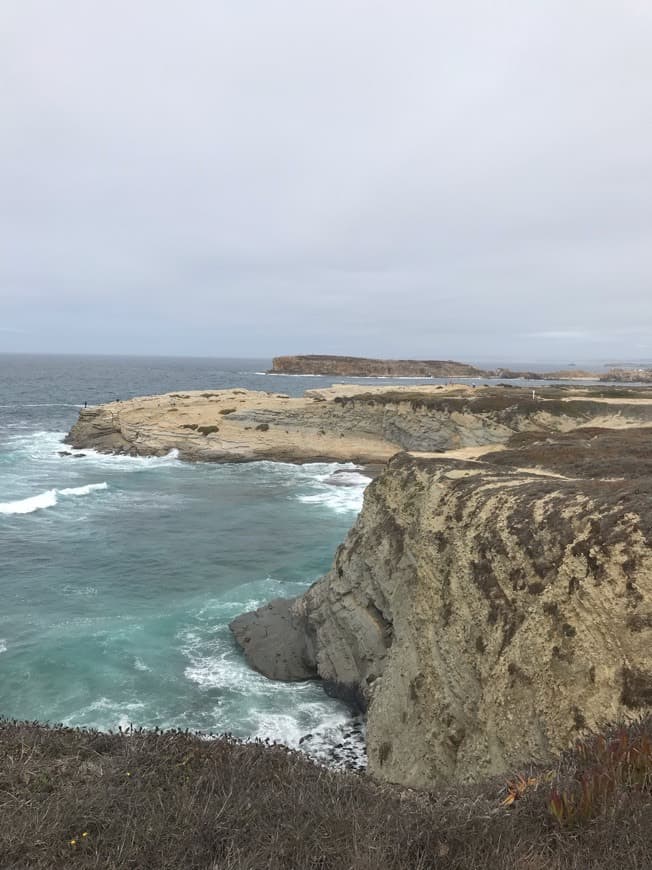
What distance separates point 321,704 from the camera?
55.6 feet

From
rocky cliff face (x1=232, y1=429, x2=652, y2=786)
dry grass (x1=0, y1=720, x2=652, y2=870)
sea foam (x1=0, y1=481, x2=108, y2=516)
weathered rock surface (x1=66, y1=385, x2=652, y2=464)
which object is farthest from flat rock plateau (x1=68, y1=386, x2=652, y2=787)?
weathered rock surface (x1=66, y1=385, x2=652, y2=464)

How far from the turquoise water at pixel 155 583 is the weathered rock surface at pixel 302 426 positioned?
5337mm

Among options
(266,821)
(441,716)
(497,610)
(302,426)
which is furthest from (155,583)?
(302,426)

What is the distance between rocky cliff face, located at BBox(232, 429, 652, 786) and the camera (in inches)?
356

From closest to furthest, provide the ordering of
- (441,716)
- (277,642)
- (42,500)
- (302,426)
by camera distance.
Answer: (441,716), (277,642), (42,500), (302,426)

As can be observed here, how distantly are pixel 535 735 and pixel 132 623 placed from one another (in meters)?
16.2

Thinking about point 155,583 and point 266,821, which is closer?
point 266,821

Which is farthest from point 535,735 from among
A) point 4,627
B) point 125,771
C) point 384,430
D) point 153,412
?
point 153,412

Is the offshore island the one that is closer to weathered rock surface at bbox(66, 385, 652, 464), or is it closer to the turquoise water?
the turquoise water

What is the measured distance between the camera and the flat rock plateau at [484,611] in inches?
359

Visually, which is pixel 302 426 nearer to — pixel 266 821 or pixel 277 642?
pixel 277 642

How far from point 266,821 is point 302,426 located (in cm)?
5341

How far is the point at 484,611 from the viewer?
36.8ft

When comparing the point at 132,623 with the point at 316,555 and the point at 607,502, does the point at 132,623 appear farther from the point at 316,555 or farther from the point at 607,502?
the point at 607,502
